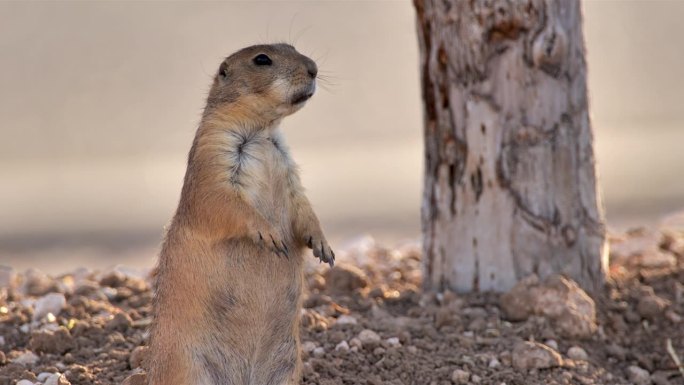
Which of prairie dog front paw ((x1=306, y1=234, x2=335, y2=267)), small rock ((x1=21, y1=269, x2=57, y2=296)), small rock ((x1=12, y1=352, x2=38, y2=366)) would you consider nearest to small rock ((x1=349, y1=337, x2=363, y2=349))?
prairie dog front paw ((x1=306, y1=234, x2=335, y2=267))

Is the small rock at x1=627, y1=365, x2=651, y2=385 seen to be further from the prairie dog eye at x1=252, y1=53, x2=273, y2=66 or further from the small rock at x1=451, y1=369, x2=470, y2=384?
the prairie dog eye at x1=252, y1=53, x2=273, y2=66

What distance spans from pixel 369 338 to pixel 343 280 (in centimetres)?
93

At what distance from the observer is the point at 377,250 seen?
819 centimetres

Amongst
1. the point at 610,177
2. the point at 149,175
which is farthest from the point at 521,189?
the point at 149,175

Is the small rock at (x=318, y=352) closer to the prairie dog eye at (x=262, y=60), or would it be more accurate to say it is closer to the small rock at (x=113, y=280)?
the prairie dog eye at (x=262, y=60)

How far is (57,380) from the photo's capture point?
17.3ft

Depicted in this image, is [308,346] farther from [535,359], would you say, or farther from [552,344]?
[552,344]

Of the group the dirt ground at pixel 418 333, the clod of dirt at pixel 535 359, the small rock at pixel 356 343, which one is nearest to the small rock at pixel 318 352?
the dirt ground at pixel 418 333

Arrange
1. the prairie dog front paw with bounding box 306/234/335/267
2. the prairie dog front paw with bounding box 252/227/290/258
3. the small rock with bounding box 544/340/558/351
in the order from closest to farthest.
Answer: the prairie dog front paw with bounding box 252/227/290/258 < the prairie dog front paw with bounding box 306/234/335/267 < the small rock with bounding box 544/340/558/351

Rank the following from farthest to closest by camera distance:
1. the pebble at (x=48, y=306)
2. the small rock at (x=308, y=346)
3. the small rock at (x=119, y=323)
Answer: the pebble at (x=48, y=306), the small rock at (x=119, y=323), the small rock at (x=308, y=346)

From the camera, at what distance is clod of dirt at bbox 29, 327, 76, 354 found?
5.72 meters

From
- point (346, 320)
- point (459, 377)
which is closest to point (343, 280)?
point (346, 320)

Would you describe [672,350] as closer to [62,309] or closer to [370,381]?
[370,381]

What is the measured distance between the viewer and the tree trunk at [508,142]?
19.9ft
